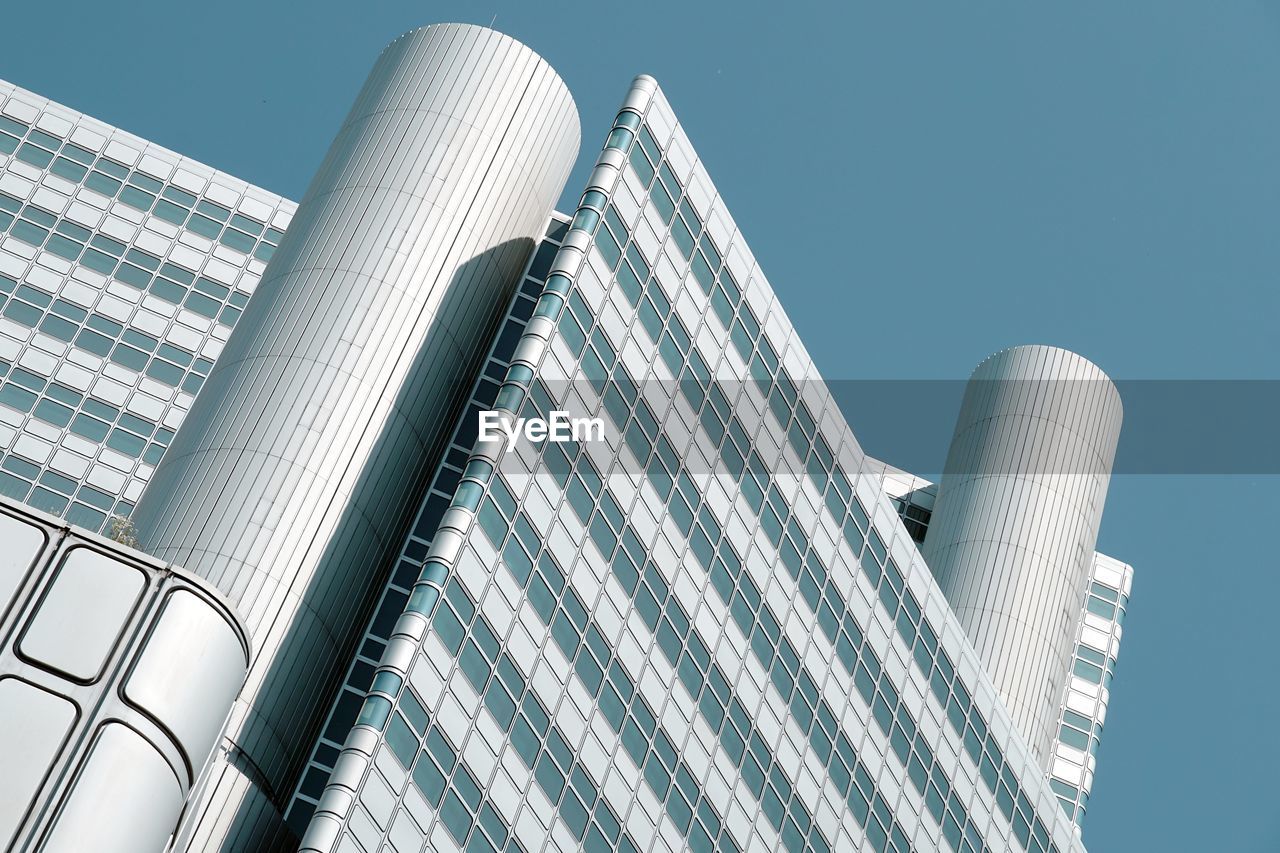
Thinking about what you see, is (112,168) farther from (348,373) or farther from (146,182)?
(348,373)

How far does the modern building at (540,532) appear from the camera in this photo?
47250mm

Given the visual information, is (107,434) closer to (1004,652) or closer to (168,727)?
(1004,652)

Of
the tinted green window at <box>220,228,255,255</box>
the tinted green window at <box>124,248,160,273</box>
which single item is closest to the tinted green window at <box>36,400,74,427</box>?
the tinted green window at <box>124,248,160,273</box>

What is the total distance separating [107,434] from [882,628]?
→ 52.0 meters

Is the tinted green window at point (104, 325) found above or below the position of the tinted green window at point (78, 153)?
below

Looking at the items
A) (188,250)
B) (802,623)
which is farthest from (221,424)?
(188,250)

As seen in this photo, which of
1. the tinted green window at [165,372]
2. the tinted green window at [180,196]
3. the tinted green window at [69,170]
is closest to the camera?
the tinted green window at [165,372]

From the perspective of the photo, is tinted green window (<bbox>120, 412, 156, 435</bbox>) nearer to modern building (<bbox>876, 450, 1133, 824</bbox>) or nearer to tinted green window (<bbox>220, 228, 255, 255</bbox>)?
tinted green window (<bbox>220, 228, 255, 255</bbox>)

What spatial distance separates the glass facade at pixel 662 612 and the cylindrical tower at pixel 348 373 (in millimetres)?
2156

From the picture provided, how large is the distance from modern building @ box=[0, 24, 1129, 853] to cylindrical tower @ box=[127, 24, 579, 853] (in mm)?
109

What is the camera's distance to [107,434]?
334 feet

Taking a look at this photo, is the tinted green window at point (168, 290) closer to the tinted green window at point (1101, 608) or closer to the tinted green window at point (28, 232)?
the tinted green window at point (28, 232)

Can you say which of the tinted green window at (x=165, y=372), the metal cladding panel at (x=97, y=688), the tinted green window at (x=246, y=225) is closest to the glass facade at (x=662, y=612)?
the metal cladding panel at (x=97, y=688)

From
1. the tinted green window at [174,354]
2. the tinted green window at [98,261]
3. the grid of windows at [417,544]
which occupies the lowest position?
the grid of windows at [417,544]
